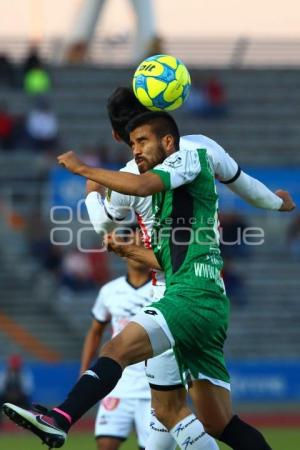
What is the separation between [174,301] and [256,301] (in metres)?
13.5

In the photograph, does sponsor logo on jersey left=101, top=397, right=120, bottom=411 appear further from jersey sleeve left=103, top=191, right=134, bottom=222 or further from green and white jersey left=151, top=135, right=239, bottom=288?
green and white jersey left=151, top=135, right=239, bottom=288

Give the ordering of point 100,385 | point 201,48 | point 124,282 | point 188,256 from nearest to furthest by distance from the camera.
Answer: point 100,385 < point 188,256 < point 124,282 < point 201,48

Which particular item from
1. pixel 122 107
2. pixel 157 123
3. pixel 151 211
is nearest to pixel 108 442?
pixel 151 211

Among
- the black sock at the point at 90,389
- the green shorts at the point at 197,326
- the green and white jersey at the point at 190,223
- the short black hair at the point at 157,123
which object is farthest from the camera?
the short black hair at the point at 157,123

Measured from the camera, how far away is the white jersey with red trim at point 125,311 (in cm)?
884

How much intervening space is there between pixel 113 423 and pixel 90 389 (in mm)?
2783

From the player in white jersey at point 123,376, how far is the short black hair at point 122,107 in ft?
5.96

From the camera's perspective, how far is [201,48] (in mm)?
24922

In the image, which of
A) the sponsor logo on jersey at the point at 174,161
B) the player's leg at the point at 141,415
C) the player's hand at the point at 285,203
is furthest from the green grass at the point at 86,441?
the sponsor logo on jersey at the point at 174,161

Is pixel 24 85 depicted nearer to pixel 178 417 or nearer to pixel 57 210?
pixel 57 210

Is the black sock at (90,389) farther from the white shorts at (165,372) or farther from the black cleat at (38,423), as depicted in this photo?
the white shorts at (165,372)

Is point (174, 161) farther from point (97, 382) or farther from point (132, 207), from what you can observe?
point (97, 382)

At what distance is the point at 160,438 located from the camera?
7.11 meters

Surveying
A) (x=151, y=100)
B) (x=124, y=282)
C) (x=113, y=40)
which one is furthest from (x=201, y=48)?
(x=151, y=100)
